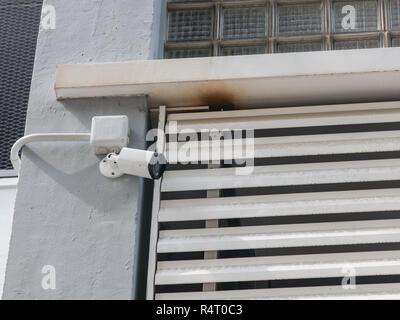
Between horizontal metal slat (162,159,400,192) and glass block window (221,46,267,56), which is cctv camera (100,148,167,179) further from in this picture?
glass block window (221,46,267,56)

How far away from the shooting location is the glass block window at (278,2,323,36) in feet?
19.6

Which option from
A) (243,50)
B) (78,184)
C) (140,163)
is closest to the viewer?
(140,163)

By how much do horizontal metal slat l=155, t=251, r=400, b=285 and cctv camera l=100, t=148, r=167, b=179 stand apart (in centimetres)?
61

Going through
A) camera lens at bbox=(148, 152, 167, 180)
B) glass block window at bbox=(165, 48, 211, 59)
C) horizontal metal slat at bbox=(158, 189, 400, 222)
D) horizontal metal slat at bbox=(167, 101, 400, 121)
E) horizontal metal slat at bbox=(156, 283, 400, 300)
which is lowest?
horizontal metal slat at bbox=(156, 283, 400, 300)

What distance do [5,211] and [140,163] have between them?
161 centimetres

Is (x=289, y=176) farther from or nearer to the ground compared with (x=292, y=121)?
nearer to the ground

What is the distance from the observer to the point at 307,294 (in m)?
4.77

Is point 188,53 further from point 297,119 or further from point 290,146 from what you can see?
point 290,146

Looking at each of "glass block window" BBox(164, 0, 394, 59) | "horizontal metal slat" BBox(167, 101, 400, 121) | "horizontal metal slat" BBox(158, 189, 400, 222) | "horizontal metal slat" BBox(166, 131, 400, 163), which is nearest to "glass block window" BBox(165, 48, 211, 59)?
"glass block window" BBox(164, 0, 394, 59)

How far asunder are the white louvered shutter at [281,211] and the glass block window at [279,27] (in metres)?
0.71

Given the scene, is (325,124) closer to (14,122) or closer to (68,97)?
(68,97)

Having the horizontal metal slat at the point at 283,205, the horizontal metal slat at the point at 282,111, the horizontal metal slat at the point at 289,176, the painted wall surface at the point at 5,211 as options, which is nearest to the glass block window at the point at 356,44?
the horizontal metal slat at the point at 282,111

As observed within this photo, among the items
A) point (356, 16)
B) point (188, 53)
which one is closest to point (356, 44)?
point (356, 16)

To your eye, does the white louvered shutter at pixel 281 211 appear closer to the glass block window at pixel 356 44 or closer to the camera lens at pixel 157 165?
the camera lens at pixel 157 165
